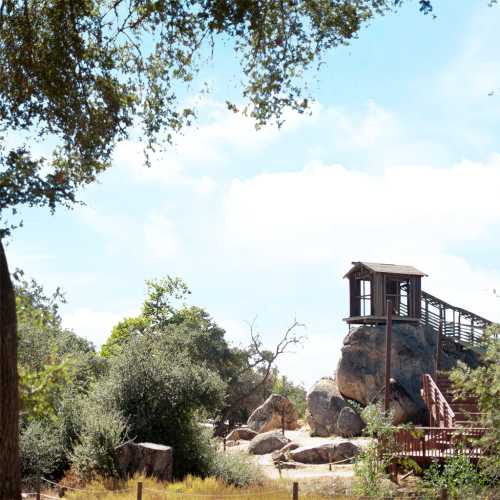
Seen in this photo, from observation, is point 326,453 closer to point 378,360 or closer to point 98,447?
point 98,447

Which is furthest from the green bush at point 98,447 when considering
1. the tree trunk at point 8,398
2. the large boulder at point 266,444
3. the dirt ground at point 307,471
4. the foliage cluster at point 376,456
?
Answer: the large boulder at point 266,444

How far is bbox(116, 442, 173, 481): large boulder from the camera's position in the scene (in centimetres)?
2189

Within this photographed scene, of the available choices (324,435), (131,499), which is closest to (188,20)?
(131,499)

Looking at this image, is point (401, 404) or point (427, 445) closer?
point (427, 445)

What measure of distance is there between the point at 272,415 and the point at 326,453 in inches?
554

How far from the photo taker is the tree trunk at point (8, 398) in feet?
33.8

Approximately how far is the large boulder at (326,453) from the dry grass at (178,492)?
11425 millimetres

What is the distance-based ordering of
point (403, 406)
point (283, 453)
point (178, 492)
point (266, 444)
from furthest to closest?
1. point (403, 406)
2. point (266, 444)
3. point (283, 453)
4. point (178, 492)

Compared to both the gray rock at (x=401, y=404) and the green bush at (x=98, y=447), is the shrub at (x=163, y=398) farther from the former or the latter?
the gray rock at (x=401, y=404)

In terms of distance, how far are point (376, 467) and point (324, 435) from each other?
2236 centimetres

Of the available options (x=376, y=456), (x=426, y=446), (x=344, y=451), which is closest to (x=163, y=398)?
(x=376, y=456)

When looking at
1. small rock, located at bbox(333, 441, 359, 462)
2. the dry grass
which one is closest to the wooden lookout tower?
small rock, located at bbox(333, 441, 359, 462)

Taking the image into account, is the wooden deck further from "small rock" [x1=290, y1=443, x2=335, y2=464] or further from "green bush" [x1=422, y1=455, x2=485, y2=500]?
"small rock" [x1=290, y1=443, x2=335, y2=464]

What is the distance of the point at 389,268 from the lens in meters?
43.5
